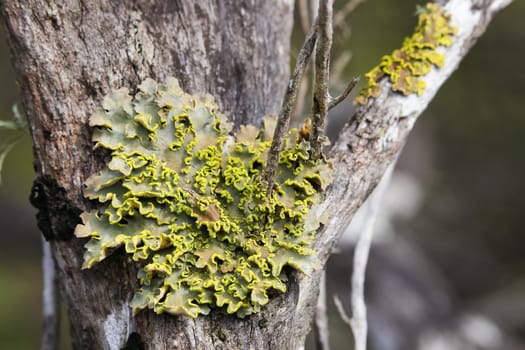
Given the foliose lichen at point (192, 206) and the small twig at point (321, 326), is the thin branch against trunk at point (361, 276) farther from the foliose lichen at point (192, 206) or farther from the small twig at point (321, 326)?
the foliose lichen at point (192, 206)

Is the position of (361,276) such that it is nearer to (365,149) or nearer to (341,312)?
(341,312)

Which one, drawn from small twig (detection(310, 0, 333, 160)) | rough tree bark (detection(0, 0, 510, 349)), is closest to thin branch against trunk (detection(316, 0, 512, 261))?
rough tree bark (detection(0, 0, 510, 349))

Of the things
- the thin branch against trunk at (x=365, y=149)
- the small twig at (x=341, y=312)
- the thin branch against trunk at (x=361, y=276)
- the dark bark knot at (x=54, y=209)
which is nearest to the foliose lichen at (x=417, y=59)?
the thin branch against trunk at (x=365, y=149)

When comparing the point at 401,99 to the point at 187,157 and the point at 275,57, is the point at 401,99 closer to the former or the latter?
the point at 275,57

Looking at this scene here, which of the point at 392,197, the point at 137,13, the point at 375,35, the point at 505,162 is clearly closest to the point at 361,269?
the point at 137,13

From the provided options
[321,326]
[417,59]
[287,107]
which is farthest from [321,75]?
[321,326]

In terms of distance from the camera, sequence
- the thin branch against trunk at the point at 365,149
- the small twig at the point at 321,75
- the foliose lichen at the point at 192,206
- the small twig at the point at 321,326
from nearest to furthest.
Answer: the small twig at the point at 321,75 → the foliose lichen at the point at 192,206 → the thin branch against trunk at the point at 365,149 → the small twig at the point at 321,326

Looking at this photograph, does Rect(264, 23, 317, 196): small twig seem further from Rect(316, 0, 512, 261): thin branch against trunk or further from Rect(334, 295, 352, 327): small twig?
Rect(334, 295, 352, 327): small twig
